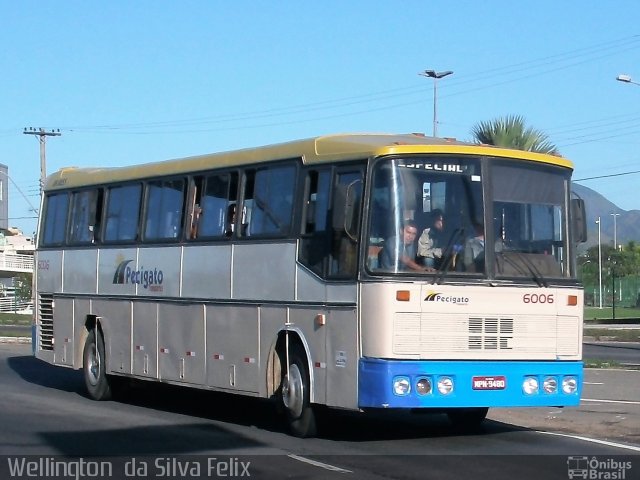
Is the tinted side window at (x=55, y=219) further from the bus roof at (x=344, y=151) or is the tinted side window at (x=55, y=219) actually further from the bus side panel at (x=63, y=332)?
the bus roof at (x=344, y=151)

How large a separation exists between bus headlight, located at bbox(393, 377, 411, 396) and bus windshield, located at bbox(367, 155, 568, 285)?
1.15 metres

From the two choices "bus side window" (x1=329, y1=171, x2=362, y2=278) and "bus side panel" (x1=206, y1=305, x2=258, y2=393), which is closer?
"bus side window" (x1=329, y1=171, x2=362, y2=278)

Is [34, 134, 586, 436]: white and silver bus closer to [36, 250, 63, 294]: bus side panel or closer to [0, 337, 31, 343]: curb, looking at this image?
[36, 250, 63, 294]: bus side panel

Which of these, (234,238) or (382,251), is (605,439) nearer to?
(382,251)

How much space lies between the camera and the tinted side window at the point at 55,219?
67.4 ft

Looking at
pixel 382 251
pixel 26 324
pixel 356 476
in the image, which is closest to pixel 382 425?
pixel 382 251

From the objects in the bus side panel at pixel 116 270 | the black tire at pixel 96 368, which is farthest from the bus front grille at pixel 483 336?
the black tire at pixel 96 368

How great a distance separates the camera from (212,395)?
66.7 ft

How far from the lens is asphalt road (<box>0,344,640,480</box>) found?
11.5m

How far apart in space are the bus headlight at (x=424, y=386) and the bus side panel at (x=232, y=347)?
2.87m

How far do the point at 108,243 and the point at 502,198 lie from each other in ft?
25.3

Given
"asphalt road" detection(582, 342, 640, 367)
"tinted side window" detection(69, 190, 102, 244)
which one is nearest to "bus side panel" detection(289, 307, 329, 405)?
"tinted side window" detection(69, 190, 102, 244)

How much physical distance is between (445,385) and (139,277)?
21.5ft

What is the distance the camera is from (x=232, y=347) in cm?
1548
